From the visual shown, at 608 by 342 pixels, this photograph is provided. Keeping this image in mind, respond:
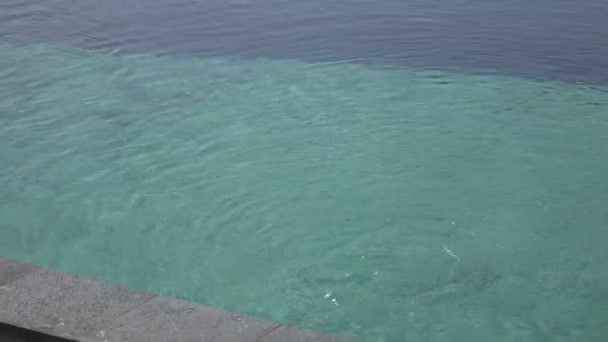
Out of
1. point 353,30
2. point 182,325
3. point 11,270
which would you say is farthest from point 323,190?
point 353,30

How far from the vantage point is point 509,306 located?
164 inches

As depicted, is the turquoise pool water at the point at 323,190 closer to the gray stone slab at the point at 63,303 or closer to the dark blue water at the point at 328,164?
the dark blue water at the point at 328,164

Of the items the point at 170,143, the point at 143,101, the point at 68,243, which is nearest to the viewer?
the point at 68,243

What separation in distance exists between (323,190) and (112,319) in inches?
90.5

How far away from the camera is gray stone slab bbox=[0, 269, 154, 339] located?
129 inches

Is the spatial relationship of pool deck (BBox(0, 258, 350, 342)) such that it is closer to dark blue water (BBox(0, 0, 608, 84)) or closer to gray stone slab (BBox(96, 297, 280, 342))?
gray stone slab (BBox(96, 297, 280, 342))

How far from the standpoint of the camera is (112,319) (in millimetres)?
3307

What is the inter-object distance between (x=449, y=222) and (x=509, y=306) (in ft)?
2.96

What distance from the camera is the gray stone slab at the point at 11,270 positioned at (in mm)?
3653

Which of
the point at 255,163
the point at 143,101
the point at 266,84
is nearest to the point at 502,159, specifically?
the point at 255,163

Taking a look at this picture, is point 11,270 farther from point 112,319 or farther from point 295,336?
point 295,336

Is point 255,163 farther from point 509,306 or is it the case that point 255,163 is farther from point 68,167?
point 509,306

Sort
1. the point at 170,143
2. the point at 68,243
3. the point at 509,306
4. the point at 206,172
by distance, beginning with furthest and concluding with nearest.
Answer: the point at 170,143, the point at 206,172, the point at 68,243, the point at 509,306

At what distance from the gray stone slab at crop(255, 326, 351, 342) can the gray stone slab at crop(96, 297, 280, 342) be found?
33mm
